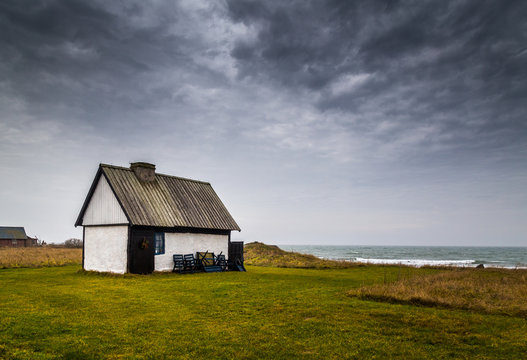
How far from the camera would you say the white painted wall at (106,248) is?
2356 cm

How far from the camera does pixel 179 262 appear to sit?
25.7 m

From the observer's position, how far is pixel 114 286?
1828 cm

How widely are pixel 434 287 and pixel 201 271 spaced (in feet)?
53.2

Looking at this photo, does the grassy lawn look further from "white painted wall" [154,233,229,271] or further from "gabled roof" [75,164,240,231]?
"white painted wall" [154,233,229,271]

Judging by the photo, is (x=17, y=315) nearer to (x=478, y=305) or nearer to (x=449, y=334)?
(x=449, y=334)

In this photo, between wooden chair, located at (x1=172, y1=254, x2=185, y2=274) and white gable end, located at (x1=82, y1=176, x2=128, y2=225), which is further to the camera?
wooden chair, located at (x1=172, y1=254, x2=185, y2=274)

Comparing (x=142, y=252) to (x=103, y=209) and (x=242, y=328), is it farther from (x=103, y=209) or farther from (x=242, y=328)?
(x=242, y=328)

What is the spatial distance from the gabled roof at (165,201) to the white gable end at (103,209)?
0.41 m

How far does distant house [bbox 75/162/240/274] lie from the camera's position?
78.0ft

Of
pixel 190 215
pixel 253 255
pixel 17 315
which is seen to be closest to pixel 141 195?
pixel 190 215

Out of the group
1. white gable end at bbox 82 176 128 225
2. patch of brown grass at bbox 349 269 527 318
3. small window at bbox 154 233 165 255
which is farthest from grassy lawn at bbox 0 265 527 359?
small window at bbox 154 233 165 255

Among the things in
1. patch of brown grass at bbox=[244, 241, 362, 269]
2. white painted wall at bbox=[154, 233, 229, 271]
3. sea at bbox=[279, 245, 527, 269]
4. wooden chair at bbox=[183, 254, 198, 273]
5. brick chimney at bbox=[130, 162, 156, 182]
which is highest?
brick chimney at bbox=[130, 162, 156, 182]

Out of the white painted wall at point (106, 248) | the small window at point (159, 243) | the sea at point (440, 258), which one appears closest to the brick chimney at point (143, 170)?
the white painted wall at point (106, 248)

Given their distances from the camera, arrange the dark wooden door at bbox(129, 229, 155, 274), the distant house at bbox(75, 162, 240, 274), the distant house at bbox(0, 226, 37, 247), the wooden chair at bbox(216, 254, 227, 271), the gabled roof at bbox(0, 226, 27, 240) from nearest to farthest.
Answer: the dark wooden door at bbox(129, 229, 155, 274) < the distant house at bbox(75, 162, 240, 274) < the wooden chair at bbox(216, 254, 227, 271) < the distant house at bbox(0, 226, 37, 247) < the gabled roof at bbox(0, 226, 27, 240)
